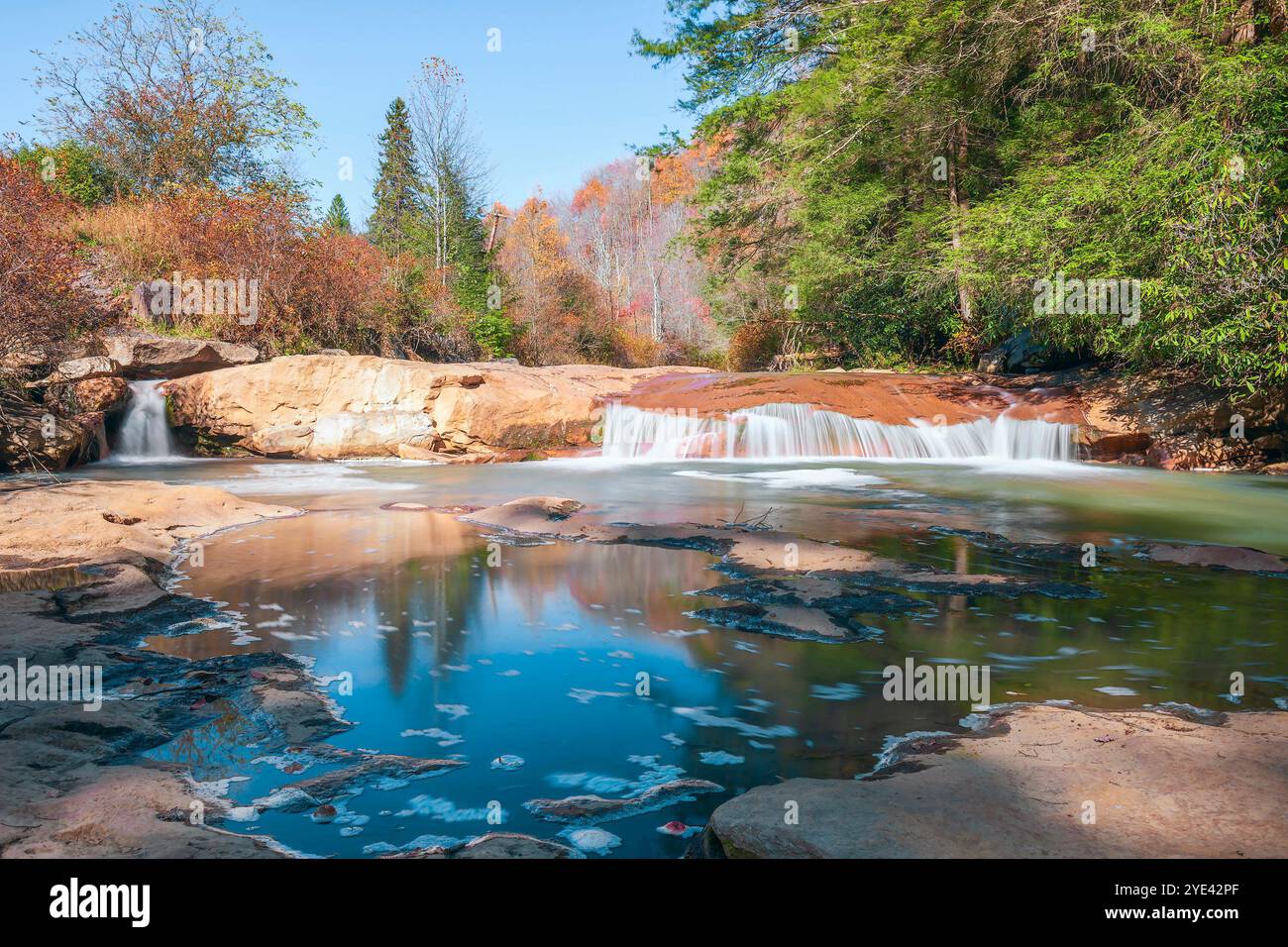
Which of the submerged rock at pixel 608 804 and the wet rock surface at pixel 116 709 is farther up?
the wet rock surface at pixel 116 709

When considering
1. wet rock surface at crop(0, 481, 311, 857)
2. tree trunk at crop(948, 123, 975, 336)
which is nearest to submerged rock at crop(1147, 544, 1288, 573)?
wet rock surface at crop(0, 481, 311, 857)

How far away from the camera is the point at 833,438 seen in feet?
56.4

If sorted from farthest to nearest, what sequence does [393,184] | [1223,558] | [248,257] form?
[393,184]
[248,257]
[1223,558]

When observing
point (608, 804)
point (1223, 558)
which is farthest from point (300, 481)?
point (1223, 558)

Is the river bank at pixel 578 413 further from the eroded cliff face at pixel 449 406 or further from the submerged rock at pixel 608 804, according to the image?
the submerged rock at pixel 608 804

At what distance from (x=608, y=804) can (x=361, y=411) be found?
53.3 ft

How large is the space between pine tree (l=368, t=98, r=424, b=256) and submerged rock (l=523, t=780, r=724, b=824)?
4020 cm

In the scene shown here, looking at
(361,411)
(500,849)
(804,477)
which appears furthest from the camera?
(361,411)

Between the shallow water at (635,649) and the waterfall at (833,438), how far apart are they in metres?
7.07

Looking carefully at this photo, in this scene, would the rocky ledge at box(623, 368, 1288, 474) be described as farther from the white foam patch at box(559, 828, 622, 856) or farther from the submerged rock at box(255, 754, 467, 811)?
the white foam patch at box(559, 828, 622, 856)

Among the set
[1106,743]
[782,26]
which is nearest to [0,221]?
[1106,743]

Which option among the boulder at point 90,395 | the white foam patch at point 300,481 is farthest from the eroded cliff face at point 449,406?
the white foam patch at point 300,481

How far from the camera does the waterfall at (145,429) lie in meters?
17.0

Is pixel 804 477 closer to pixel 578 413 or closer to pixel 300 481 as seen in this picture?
pixel 578 413
